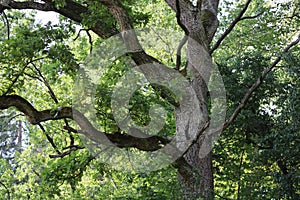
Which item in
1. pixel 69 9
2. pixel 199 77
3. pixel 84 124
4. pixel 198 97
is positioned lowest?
pixel 84 124

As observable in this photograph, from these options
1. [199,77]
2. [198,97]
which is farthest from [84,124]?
[199,77]

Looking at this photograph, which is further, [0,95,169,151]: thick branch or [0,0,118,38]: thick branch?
[0,0,118,38]: thick branch

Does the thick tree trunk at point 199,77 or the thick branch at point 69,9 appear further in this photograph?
the thick branch at point 69,9

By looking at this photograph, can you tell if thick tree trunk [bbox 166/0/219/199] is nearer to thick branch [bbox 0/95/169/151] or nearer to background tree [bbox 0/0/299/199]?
background tree [bbox 0/0/299/199]

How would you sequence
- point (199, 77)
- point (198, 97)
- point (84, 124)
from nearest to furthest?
point (84, 124), point (198, 97), point (199, 77)

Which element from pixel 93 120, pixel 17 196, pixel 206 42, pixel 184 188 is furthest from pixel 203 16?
pixel 17 196

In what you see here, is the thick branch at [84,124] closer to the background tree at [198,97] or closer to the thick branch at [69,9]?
the background tree at [198,97]

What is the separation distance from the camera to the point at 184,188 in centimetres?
543

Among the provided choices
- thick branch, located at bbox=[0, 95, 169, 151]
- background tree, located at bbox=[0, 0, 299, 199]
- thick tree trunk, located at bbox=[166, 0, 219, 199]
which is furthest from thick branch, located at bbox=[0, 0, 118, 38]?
thick branch, located at bbox=[0, 95, 169, 151]

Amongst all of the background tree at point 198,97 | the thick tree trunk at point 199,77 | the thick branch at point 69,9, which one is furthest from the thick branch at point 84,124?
the thick branch at point 69,9

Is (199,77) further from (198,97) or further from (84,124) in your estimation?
(84,124)

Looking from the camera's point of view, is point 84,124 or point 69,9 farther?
point 69,9

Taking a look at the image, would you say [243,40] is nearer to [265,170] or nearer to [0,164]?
[265,170]

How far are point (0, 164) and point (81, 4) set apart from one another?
5.49 metres
